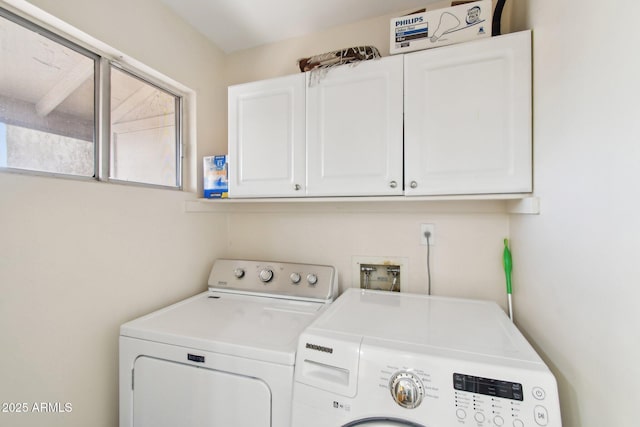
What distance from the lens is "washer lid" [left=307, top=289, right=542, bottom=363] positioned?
0.86 metres

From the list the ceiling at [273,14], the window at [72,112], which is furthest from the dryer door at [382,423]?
the ceiling at [273,14]

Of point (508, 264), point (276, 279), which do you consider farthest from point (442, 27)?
point (276, 279)

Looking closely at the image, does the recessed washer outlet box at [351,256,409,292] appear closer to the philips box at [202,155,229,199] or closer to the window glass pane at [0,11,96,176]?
the philips box at [202,155,229,199]

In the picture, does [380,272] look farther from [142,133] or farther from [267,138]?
[142,133]

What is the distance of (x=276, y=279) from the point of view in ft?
5.14

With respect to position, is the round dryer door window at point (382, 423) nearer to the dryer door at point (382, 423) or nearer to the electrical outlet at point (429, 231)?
the dryer door at point (382, 423)

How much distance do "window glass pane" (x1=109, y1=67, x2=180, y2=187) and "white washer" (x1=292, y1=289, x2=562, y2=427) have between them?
1.23 metres

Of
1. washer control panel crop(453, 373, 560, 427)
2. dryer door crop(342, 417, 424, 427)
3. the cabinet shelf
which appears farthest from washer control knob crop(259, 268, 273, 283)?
washer control panel crop(453, 373, 560, 427)

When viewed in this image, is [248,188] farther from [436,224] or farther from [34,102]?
[436,224]

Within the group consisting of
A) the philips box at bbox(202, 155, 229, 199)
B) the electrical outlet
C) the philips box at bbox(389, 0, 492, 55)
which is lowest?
the electrical outlet

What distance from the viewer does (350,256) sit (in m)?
1.66

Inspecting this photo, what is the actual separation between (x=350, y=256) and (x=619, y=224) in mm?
1209

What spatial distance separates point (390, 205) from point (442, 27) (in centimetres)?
90

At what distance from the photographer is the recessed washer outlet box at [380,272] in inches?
61.6
